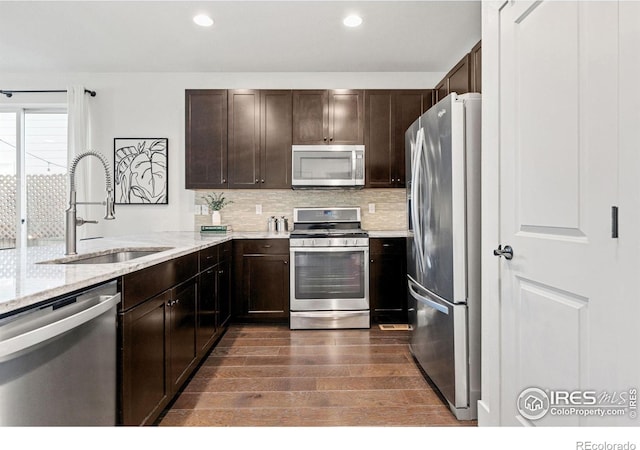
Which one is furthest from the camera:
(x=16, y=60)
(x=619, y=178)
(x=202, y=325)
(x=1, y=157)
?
(x=1, y=157)

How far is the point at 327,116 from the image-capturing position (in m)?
3.77

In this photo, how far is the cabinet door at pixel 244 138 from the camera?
3768mm

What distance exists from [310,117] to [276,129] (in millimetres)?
385

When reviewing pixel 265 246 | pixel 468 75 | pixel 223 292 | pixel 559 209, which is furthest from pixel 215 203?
→ pixel 559 209

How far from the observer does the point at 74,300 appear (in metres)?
1.20

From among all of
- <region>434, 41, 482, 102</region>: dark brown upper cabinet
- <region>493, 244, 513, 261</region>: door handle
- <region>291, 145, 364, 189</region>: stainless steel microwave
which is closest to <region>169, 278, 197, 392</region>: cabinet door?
<region>493, 244, 513, 261</region>: door handle

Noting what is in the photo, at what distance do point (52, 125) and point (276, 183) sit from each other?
8.88 ft

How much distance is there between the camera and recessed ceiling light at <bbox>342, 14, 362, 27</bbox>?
2.85 m

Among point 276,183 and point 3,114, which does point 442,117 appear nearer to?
point 276,183

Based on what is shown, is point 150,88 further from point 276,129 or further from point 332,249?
point 332,249

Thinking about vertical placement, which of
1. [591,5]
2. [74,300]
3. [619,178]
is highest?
[591,5]

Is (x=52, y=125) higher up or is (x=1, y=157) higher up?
(x=52, y=125)

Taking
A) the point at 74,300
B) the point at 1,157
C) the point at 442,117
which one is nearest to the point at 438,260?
the point at 442,117

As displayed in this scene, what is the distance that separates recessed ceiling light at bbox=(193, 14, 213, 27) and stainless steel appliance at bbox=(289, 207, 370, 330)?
197 cm
